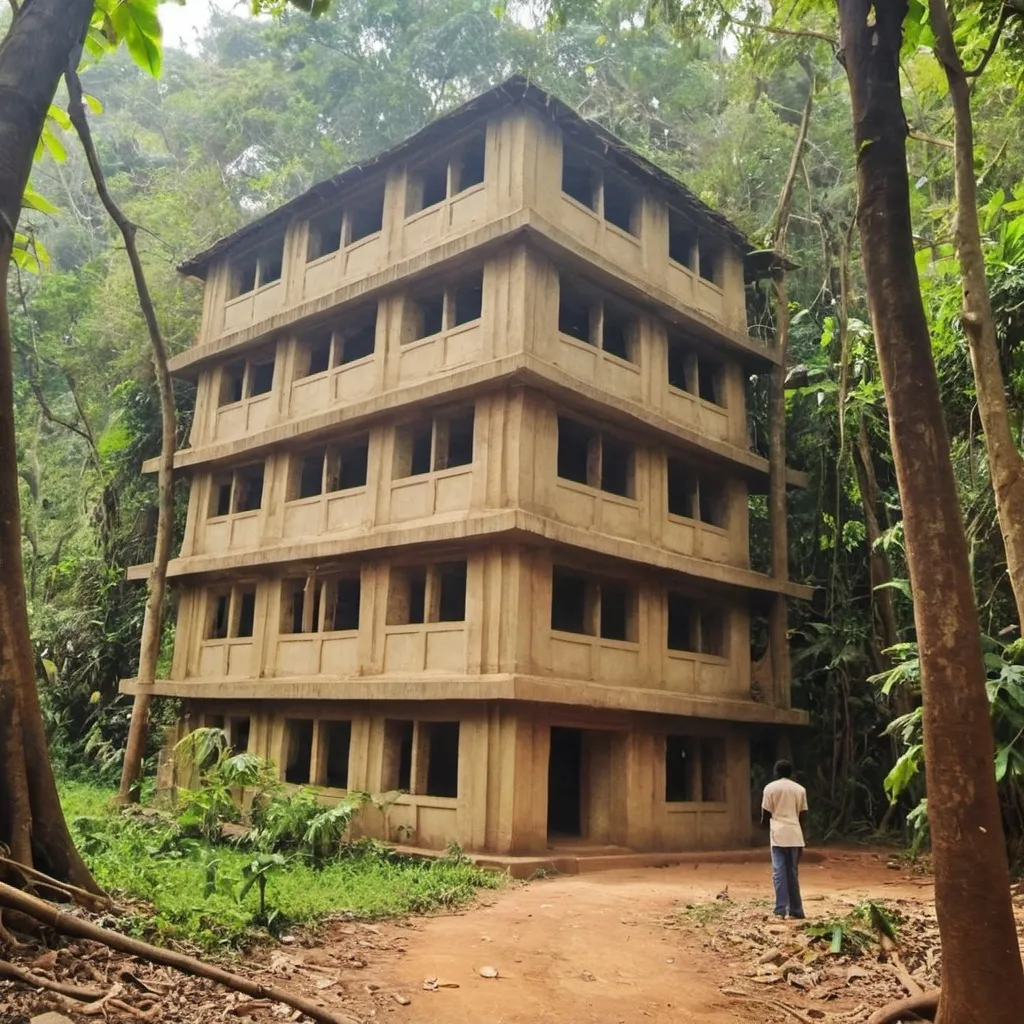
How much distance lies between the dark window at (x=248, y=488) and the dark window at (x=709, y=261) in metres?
8.90

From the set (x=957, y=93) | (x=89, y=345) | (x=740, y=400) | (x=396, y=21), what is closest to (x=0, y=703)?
(x=957, y=93)

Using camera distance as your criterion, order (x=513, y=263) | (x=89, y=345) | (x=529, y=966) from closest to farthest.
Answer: (x=529, y=966), (x=513, y=263), (x=89, y=345)

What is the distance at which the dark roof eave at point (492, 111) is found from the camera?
13.8 meters

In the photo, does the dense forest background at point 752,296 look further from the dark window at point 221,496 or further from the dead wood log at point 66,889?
the dead wood log at point 66,889

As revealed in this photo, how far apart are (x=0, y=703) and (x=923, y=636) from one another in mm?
4714

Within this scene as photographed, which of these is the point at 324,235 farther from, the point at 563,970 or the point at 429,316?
Result: the point at 563,970

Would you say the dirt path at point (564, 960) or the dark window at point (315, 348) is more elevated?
the dark window at point (315, 348)

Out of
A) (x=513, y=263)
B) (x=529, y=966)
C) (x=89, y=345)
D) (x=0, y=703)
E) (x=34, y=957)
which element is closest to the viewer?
(x=34, y=957)

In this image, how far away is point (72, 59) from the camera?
5246 mm

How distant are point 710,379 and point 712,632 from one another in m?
4.72

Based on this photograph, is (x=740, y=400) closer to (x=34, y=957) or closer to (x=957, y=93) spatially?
(x=957, y=93)

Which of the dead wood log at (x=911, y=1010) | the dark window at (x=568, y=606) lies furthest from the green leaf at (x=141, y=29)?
the dark window at (x=568, y=606)

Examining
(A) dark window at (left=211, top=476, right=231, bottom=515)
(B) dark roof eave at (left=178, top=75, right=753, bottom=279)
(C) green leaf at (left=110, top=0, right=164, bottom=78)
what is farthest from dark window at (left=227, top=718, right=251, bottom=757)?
(C) green leaf at (left=110, top=0, right=164, bottom=78)

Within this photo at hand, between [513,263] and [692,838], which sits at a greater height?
[513,263]
